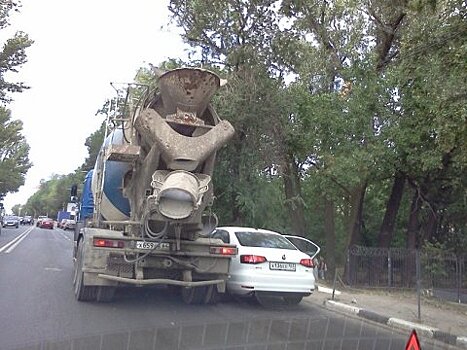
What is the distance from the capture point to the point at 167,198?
334 inches

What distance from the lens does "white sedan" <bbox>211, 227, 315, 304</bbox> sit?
32.8 feet

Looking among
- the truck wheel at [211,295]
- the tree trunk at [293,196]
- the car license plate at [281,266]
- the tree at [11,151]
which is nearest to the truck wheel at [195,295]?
the truck wheel at [211,295]

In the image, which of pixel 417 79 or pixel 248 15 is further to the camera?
pixel 248 15

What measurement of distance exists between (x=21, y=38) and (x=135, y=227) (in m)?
19.7

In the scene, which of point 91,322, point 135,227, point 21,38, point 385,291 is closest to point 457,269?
point 385,291

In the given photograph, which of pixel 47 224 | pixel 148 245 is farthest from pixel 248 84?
pixel 47 224

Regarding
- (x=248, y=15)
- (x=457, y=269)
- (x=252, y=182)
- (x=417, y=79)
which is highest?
(x=248, y=15)

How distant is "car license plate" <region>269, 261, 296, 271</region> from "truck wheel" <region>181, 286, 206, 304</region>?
130cm

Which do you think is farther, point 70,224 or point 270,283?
point 70,224

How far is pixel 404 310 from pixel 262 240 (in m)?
3.18

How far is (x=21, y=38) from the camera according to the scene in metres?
25.6

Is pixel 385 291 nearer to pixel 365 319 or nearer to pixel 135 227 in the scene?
pixel 365 319

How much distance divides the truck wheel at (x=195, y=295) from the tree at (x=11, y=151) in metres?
34.4

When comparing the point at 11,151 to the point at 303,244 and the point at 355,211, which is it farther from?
the point at 303,244
